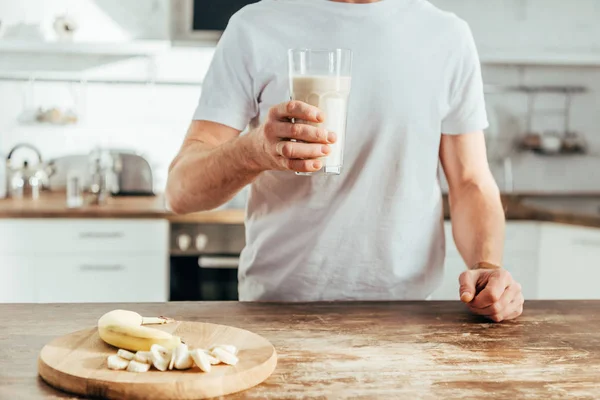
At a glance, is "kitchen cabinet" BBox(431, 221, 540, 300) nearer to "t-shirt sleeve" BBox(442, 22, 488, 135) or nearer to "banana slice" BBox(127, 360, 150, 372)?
"t-shirt sleeve" BBox(442, 22, 488, 135)

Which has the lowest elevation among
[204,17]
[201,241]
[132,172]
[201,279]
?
[201,279]

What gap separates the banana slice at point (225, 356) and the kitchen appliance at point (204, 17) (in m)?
2.63

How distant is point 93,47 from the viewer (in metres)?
3.27

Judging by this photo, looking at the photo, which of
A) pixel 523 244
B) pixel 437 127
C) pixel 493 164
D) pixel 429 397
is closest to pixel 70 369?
pixel 429 397

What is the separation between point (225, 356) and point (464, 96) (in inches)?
33.4

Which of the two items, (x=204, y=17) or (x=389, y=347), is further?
(x=204, y=17)

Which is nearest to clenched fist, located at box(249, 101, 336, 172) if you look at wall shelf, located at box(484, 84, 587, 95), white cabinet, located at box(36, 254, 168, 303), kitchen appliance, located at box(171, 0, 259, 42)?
white cabinet, located at box(36, 254, 168, 303)

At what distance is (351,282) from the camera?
1496 mm

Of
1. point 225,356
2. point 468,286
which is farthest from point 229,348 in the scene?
point 468,286

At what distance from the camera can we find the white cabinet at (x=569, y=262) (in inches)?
115

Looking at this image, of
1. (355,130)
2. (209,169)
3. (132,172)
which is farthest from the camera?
(132,172)

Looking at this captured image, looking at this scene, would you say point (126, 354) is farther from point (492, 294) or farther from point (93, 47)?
point (93, 47)

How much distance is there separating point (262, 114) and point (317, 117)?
0.53 metres

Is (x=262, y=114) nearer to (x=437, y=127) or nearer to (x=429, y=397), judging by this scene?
(x=437, y=127)
